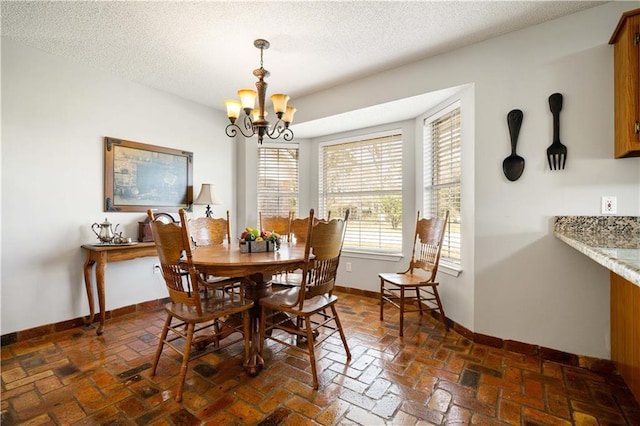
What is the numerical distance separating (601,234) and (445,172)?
1.36 m

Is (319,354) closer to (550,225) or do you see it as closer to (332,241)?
(332,241)

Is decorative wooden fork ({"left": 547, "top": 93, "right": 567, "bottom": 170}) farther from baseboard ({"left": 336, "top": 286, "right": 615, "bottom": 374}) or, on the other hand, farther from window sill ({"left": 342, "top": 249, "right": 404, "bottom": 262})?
window sill ({"left": 342, "top": 249, "right": 404, "bottom": 262})

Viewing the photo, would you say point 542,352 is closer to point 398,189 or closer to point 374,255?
point 374,255

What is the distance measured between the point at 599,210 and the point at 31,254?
4536 millimetres

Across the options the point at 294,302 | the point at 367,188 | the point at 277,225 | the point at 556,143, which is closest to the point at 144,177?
the point at 277,225

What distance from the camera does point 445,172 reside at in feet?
9.98

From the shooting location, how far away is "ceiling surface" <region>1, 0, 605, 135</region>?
2002 mm

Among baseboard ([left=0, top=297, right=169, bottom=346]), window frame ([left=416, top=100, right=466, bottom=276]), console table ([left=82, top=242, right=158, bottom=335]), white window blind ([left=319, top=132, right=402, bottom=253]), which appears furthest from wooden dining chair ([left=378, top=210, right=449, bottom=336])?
baseboard ([left=0, top=297, right=169, bottom=346])

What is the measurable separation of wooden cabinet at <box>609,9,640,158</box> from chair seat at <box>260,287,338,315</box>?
2.14 m

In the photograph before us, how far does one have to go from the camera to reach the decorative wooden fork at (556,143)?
6.89 feet

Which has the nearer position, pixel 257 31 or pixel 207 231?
pixel 257 31

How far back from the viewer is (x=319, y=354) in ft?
7.28

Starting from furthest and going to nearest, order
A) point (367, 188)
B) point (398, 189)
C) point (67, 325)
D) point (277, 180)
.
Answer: point (277, 180)
point (367, 188)
point (398, 189)
point (67, 325)

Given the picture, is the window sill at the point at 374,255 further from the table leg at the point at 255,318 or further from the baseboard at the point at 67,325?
the baseboard at the point at 67,325
